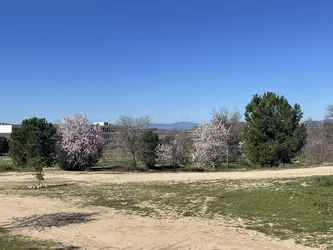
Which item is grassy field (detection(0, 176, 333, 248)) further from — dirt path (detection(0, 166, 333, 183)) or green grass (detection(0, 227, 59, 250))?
green grass (detection(0, 227, 59, 250))

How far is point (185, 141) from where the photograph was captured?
56.1 metres

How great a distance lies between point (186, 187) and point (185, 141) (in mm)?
35889

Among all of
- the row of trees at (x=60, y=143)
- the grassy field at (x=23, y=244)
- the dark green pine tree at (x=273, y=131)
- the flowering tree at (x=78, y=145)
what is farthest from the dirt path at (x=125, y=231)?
the row of trees at (x=60, y=143)

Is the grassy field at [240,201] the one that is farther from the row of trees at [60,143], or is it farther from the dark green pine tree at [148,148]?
the dark green pine tree at [148,148]

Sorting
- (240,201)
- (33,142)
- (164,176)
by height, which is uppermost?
(33,142)

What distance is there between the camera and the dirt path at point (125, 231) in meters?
9.88

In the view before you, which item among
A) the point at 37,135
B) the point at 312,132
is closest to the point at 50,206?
the point at 37,135

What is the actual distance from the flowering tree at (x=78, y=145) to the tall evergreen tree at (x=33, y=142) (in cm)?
146

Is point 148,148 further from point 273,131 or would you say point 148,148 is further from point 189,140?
point 273,131

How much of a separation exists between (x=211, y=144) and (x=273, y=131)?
12.4 m

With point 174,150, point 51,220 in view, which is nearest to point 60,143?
point 174,150

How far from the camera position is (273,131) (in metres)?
33.7

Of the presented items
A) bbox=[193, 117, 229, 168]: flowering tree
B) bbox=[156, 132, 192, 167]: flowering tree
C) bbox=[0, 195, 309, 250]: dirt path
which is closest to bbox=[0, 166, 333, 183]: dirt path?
bbox=[0, 195, 309, 250]: dirt path

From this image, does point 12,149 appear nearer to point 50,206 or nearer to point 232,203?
point 50,206
